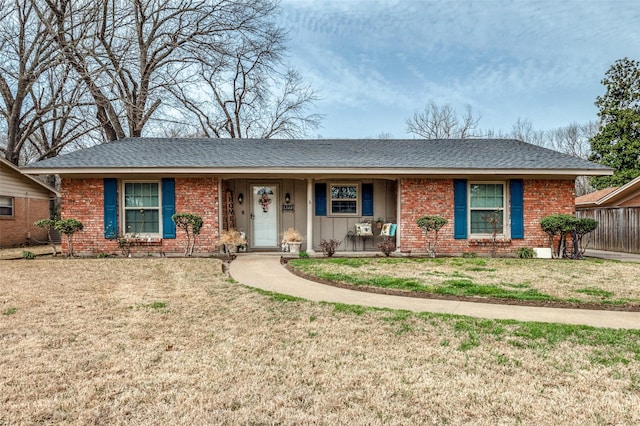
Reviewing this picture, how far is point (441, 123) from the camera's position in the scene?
30.9 m

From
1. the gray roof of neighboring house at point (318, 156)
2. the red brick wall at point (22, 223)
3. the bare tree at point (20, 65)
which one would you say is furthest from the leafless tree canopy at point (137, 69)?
the gray roof of neighboring house at point (318, 156)

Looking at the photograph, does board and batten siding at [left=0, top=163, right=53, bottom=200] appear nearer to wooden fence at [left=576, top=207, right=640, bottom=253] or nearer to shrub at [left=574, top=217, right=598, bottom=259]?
shrub at [left=574, top=217, right=598, bottom=259]

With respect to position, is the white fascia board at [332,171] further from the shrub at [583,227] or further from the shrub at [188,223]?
the shrub at [583,227]

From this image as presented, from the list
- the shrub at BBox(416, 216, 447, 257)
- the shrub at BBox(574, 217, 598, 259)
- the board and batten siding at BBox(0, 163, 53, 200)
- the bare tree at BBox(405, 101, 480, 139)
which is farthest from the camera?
the bare tree at BBox(405, 101, 480, 139)

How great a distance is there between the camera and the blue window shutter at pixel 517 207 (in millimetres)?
10516

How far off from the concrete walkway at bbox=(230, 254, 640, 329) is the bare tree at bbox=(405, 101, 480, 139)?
26.7m

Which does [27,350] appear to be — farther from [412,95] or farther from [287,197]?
[412,95]

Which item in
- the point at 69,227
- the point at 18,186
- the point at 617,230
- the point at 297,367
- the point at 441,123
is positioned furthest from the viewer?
the point at 441,123

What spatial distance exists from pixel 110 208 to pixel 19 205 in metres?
7.78

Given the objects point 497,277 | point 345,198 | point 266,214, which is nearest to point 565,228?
point 497,277

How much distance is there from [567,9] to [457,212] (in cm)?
734

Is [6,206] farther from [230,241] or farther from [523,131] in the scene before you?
[523,131]

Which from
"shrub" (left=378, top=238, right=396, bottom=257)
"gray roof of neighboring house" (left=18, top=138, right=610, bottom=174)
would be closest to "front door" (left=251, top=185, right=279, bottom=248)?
"gray roof of neighboring house" (left=18, top=138, right=610, bottom=174)

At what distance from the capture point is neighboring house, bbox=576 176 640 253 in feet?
39.6
